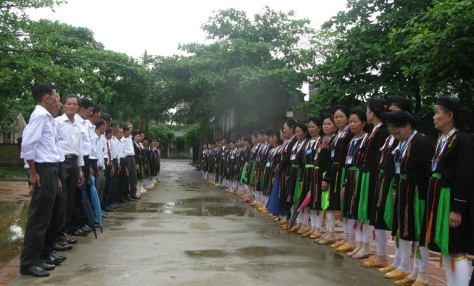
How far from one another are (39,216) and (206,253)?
2.08 metres

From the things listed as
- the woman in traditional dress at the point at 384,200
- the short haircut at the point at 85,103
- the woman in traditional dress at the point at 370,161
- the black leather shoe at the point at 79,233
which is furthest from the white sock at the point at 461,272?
the short haircut at the point at 85,103

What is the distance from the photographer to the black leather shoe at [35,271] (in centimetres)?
462

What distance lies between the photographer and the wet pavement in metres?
4.63

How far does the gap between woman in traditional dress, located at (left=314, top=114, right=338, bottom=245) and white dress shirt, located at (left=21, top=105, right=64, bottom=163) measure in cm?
374

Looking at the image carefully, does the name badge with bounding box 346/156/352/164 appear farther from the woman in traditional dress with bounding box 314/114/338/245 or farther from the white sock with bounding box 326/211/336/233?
the white sock with bounding box 326/211/336/233

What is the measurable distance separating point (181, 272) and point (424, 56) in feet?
20.4

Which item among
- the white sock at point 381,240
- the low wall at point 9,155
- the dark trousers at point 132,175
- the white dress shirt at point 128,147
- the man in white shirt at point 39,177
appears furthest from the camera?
the low wall at point 9,155

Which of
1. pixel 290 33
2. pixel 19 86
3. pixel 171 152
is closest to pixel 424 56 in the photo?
pixel 19 86

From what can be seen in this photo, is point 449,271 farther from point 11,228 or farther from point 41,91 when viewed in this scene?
point 11,228

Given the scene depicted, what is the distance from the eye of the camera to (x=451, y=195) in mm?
4051

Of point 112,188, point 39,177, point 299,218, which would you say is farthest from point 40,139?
point 112,188

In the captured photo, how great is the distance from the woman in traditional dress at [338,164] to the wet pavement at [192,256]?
569mm

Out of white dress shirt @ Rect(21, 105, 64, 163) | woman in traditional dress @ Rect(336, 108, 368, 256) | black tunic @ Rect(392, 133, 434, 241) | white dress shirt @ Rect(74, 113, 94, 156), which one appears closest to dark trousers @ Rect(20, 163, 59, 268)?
white dress shirt @ Rect(21, 105, 64, 163)

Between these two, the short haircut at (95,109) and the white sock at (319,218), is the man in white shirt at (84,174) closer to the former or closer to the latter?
the short haircut at (95,109)
